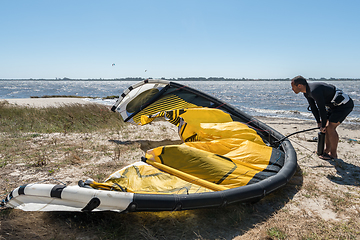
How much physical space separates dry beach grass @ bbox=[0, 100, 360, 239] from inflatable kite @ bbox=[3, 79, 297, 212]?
22cm

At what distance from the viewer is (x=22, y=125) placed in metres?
7.94

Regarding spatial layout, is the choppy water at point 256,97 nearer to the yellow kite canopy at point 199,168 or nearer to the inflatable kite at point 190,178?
the inflatable kite at point 190,178

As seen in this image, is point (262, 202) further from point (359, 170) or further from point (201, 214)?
point (359, 170)

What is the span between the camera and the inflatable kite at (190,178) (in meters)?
2.67

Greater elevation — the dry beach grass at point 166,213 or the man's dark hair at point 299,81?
the man's dark hair at point 299,81

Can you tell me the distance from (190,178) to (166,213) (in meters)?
0.61

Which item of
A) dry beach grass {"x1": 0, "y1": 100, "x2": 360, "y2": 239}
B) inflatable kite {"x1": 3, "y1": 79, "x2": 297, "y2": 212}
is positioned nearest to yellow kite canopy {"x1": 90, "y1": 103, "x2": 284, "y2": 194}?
inflatable kite {"x1": 3, "y1": 79, "x2": 297, "y2": 212}

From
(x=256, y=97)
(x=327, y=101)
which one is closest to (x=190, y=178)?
(x=327, y=101)

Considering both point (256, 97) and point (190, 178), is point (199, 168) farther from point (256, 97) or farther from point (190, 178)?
point (256, 97)

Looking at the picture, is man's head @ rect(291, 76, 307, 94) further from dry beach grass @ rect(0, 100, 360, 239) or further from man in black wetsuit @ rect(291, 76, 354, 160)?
dry beach grass @ rect(0, 100, 360, 239)

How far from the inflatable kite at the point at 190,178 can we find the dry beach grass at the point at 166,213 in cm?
22

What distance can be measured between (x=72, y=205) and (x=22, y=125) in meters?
6.84

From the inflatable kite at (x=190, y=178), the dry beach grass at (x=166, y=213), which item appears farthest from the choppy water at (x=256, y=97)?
the dry beach grass at (x=166, y=213)

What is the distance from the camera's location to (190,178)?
3344mm
